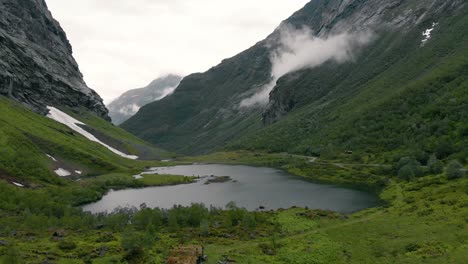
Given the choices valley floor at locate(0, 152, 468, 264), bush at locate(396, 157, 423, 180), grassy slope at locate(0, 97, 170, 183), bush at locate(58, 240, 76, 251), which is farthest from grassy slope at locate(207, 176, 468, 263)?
grassy slope at locate(0, 97, 170, 183)

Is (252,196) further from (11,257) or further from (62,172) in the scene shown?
(11,257)

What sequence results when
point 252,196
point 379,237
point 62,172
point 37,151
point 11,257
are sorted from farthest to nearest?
1. point 62,172
2. point 37,151
3. point 252,196
4. point 379,237
5. point 11,257

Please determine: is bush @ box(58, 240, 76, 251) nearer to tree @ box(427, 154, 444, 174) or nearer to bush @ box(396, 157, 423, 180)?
bush @ box(396, 157, 423, 180)

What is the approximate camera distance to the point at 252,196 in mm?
117250

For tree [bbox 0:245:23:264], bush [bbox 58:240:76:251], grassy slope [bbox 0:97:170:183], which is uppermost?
grassy slope [bbox 0:97:170:183]

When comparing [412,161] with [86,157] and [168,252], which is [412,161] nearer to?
[168,252]

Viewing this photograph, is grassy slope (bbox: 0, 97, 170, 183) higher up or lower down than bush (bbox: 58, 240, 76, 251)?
higher up

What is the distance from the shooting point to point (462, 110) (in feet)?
484

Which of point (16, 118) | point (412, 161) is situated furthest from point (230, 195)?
point (16, 118)

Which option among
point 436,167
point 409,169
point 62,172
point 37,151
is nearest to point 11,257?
point 436,167

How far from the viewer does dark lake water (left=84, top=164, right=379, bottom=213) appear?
101 m

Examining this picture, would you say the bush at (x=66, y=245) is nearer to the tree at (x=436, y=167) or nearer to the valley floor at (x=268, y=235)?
the valley floor at (x=268, y=235)

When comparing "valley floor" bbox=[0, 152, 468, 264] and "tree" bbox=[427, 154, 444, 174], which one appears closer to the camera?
"valley floor" bbox=[0, 152, 468, 264]

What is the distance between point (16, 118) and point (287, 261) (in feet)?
545
